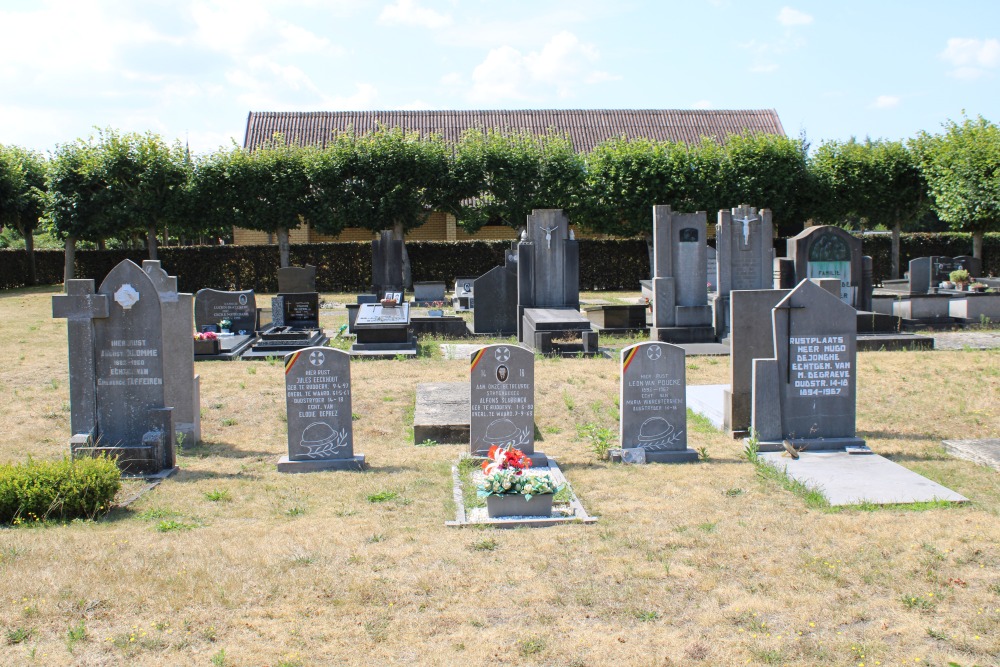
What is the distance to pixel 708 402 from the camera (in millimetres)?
11492

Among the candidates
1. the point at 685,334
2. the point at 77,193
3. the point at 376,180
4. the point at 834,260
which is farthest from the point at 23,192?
the point at 834,260

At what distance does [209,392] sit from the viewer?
40.5 ft

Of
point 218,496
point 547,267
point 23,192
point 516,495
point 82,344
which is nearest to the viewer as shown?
point 516,495

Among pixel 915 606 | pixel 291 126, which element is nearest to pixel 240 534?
pixel 915 606

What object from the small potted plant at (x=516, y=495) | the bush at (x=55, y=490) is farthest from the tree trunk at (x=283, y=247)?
the small potted plant at (x=516, y=495)

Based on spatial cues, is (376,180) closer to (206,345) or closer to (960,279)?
(206,345)

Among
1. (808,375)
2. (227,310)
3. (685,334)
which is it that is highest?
(227,310)

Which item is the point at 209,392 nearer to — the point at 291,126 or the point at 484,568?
the point at 484,568

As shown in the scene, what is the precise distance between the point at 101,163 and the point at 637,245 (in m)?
19.5

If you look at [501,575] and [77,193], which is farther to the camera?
[77,193]

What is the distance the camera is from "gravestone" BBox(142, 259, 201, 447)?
9672mm

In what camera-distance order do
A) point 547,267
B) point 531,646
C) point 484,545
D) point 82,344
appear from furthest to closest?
point 547,267 → point 82,344 → point 484,545 → point 531,646

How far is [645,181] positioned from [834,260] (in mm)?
14117

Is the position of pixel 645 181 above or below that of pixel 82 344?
above
